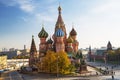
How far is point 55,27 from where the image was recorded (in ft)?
Answer: 287

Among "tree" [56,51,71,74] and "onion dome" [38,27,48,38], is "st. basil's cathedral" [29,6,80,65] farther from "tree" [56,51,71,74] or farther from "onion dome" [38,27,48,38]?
"tree" [56,51,71,74]

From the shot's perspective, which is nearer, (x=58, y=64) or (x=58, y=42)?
(x=58, y=64)

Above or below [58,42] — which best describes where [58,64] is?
below

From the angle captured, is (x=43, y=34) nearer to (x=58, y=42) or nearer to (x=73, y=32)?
(x=58, y=42)

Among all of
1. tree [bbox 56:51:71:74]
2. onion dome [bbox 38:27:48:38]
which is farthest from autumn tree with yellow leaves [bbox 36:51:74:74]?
onion dome [bbox 38:27:48:38]

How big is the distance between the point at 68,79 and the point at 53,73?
438 inches

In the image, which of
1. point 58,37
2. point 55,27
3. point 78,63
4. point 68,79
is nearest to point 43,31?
point 55,27

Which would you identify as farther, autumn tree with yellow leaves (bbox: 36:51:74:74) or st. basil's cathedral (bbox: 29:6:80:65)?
st. basil's cathedral (bbox: 29:6:80:65)

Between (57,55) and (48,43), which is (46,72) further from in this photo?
(48,43)

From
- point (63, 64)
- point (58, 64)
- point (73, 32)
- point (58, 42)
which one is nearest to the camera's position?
point (63, 64)

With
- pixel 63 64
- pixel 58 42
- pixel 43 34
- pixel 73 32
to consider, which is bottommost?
pixel 63 64

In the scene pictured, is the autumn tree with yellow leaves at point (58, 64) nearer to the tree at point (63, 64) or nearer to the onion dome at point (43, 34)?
the tree at point (63, 64)

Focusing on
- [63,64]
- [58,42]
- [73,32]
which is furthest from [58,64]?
[73,32]

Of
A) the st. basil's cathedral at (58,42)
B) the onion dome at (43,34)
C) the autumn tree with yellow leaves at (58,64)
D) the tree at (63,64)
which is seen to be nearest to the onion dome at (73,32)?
the st. basil's cathedral at (58,42)
